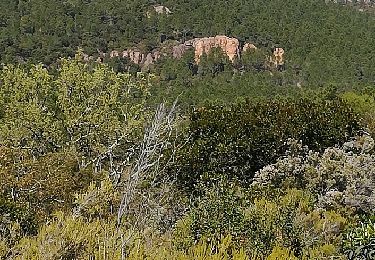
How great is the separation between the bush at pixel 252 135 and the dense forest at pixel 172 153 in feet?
0.19

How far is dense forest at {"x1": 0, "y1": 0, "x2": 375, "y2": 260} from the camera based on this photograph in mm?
8281

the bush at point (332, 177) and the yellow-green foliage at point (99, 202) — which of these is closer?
the yellow-green foliage at point (99, 202)

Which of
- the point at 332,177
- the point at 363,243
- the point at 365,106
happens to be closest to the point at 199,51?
the point at 365,106

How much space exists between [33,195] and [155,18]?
53952 mm

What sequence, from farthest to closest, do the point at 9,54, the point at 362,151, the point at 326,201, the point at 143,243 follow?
the point at 9,54 → the point at 362,151 → the point at 326,201 → the point at 143,243

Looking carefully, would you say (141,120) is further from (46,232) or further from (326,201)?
(46,232)

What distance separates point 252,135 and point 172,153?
11004 millimetres

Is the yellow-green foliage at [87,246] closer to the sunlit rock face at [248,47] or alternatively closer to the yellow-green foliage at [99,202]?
the yellow-green foliage at [99,202]

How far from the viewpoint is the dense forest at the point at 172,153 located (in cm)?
828

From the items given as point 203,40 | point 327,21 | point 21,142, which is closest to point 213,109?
point 21,142

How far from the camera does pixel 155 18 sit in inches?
2552

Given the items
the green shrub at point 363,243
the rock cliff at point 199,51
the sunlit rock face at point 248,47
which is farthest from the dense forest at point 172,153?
the sunlit rock face at point 248,47

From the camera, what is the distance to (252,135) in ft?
73.9

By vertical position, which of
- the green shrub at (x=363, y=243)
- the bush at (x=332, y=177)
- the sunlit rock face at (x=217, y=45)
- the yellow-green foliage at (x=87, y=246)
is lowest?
the bush at (x=332, y=177)
